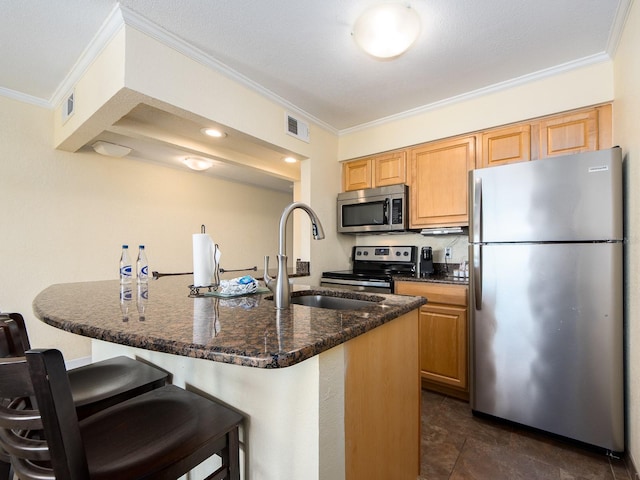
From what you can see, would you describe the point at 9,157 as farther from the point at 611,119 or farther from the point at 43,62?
the point at 611,119

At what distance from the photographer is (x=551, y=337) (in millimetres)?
1716

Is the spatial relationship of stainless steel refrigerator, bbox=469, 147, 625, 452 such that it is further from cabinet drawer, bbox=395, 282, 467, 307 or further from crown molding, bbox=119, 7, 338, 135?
crown molding, bbox=119, 7, 338, 135

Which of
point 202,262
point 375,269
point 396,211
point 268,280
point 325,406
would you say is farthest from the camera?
point 375,269

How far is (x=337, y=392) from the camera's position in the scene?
2.79 feet

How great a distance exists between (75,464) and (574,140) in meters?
2.93

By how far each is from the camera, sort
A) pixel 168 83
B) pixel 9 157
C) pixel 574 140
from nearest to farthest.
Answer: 1. pixel 168 83
2. pixel 574 140
3. pixel 9 157

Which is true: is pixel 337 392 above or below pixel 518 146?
below

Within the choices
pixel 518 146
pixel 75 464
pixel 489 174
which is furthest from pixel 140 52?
pixel 518 146

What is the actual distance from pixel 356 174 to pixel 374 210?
0.51m

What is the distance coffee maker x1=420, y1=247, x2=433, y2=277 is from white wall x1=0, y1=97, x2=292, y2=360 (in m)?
2.02

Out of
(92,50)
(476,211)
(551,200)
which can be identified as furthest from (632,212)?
(92,50)

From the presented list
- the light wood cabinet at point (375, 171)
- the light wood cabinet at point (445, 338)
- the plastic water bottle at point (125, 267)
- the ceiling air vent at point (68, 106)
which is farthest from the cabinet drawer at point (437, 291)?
the ceiling air vent at point (68, 106)

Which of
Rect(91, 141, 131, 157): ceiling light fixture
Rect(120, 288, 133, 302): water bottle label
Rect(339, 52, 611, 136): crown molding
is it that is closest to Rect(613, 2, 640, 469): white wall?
Rect(339, 52, 611, 136): crown molding

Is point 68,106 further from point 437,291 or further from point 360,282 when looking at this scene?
point 437,291
